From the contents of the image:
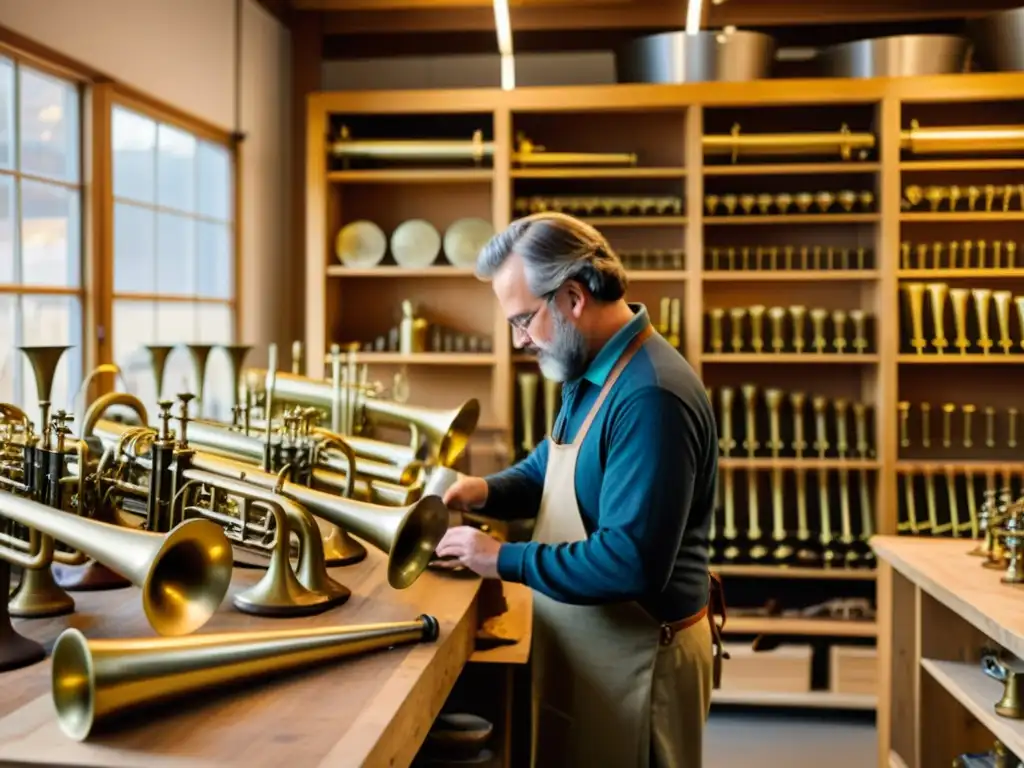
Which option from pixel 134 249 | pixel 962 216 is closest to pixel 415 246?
pixel 134 249

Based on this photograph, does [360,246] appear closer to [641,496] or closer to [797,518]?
[797,518]

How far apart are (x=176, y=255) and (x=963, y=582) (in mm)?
2998

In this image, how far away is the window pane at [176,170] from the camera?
4.19 meters

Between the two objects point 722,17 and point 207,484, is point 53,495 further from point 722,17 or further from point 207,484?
point 722,17

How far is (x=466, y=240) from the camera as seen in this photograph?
5000mm

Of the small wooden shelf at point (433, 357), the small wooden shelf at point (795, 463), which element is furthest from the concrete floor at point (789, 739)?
the small wooden shelf at point (433, 357)

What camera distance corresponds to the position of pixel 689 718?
2283mm

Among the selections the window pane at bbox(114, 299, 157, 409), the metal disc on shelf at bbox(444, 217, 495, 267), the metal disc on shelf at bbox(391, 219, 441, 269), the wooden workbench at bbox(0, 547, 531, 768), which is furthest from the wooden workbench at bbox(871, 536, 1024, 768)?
the window pane at bbox(114, 299, 157, 409)

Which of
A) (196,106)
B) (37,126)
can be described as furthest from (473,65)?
(37,126)

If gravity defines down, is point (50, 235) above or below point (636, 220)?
below

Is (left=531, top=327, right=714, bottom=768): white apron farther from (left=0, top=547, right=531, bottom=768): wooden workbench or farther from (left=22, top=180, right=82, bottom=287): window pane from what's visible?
(left=22, top=180, right=82, bottom=287): window pane

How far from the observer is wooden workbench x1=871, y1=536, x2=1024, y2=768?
277cm

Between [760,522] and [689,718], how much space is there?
9.47 feet

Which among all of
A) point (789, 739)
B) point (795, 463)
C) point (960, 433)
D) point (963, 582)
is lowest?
point (789, 739)
